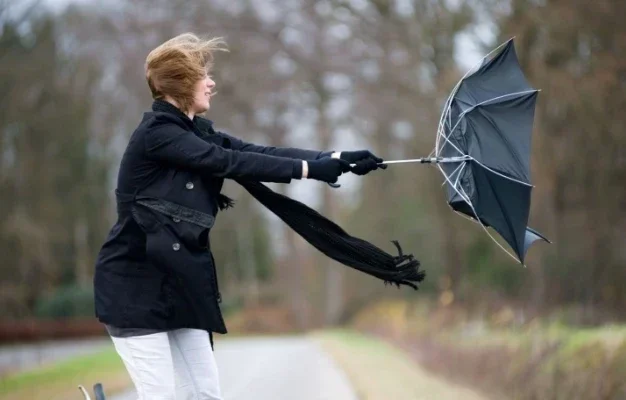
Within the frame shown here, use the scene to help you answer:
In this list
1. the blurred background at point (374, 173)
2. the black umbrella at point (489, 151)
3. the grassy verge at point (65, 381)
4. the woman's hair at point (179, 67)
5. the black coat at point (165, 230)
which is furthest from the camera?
the blurred background at point (374, 173)

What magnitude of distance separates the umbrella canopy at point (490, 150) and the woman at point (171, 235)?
0.97 m

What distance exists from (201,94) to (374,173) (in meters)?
31.1

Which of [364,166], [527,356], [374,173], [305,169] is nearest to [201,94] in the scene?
[305,169]

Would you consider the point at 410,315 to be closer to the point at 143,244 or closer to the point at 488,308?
the point at 488,308

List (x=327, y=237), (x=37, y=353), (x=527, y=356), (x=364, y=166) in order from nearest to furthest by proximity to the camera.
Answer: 1. (x=364, y=166)
2. (x=327, y=237)
3. (x=527, y=356)
4. (x=37, y=353)

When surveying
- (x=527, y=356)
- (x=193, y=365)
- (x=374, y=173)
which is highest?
(x=374, y=173)

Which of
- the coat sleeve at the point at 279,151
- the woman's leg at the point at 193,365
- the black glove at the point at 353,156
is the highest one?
the coat sleeve at the point at 279,151

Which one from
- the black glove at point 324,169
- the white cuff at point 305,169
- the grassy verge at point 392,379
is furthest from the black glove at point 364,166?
the grassy verge at point 392,379

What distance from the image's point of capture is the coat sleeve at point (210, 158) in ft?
15.5

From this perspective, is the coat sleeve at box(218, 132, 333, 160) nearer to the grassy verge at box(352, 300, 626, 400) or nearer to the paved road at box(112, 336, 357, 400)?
the grassy verge at box(352, 300, 626, 400)

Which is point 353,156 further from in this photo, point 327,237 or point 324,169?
point 327,237

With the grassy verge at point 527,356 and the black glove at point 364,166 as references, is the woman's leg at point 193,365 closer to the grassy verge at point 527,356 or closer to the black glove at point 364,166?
the black glove at point 364,166

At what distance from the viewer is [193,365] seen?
4.90m

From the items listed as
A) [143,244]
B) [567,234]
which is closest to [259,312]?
[567,234]
